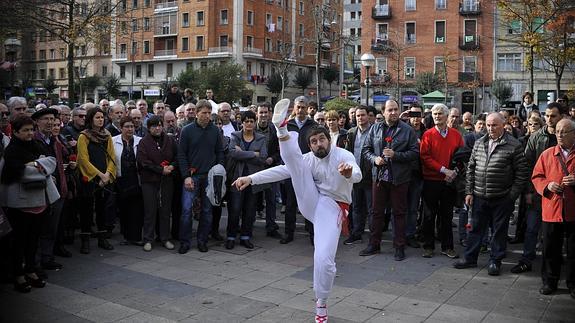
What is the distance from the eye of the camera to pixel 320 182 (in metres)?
5.55

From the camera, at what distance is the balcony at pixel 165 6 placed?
65.1m

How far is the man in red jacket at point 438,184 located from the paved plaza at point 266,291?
1.08 ft

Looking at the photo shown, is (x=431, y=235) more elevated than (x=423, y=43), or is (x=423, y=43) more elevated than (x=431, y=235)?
(x=423, y=43)

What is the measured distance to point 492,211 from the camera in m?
7.07

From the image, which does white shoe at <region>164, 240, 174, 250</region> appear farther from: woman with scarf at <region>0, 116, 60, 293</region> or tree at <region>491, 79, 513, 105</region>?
tree at <region>491, 79, 513, 105</region>

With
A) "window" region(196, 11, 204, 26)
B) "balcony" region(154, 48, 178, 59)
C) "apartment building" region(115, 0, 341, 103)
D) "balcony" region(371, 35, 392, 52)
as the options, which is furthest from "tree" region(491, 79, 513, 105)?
"balcony" region(154, 48, 178, 59)

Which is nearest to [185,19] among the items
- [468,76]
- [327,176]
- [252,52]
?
[252,52]

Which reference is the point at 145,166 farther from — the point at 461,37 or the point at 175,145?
the point at 461,37

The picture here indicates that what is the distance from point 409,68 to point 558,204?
50.4m

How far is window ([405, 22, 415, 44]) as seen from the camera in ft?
180

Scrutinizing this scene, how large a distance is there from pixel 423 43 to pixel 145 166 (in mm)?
50195

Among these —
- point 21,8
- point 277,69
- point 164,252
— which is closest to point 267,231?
point 164,252

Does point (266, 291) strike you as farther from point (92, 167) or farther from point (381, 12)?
point (381, 12)

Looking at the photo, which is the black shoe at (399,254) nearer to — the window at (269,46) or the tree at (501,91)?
the tree at (501,91)
